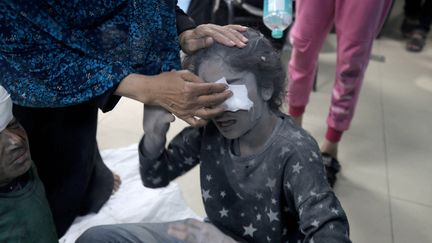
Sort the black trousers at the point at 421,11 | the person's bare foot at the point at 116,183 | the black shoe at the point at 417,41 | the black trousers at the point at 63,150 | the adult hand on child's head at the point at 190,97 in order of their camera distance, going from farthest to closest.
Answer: the black trousers at the point at 421,11 < the black shoe at the point at 417,41 < the person's bare foot at the point at 116,183 < the black trousers at the point at 63,150 < the adult hand on child's head at the point at 190,97

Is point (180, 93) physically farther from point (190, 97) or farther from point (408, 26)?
point (408, 26)

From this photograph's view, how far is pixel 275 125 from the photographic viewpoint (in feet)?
3.19

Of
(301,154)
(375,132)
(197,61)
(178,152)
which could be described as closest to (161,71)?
(197,61)

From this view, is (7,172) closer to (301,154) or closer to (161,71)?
(161,71)

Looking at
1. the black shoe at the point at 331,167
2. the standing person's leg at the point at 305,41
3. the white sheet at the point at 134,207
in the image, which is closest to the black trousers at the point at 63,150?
the white sheet at the point at 134,207

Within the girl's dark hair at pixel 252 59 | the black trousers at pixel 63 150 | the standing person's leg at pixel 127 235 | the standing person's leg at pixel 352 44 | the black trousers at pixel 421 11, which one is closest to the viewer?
the girl's dark hair at pixel 252 59

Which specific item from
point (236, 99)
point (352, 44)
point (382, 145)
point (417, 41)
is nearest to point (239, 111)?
point (236, 99)

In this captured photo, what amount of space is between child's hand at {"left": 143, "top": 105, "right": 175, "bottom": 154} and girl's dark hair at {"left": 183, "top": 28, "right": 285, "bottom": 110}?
123 millimetres

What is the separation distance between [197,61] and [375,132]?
4.82 ft

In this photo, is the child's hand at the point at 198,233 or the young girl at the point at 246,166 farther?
the child's hand at the point at 198,233

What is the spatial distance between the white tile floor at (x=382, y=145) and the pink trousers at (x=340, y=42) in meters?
0.29

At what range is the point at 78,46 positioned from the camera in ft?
2.83

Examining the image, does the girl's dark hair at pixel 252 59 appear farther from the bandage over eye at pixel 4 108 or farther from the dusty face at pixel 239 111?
the bandage over eye at pixel 4 108

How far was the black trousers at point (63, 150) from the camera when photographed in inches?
43.6
